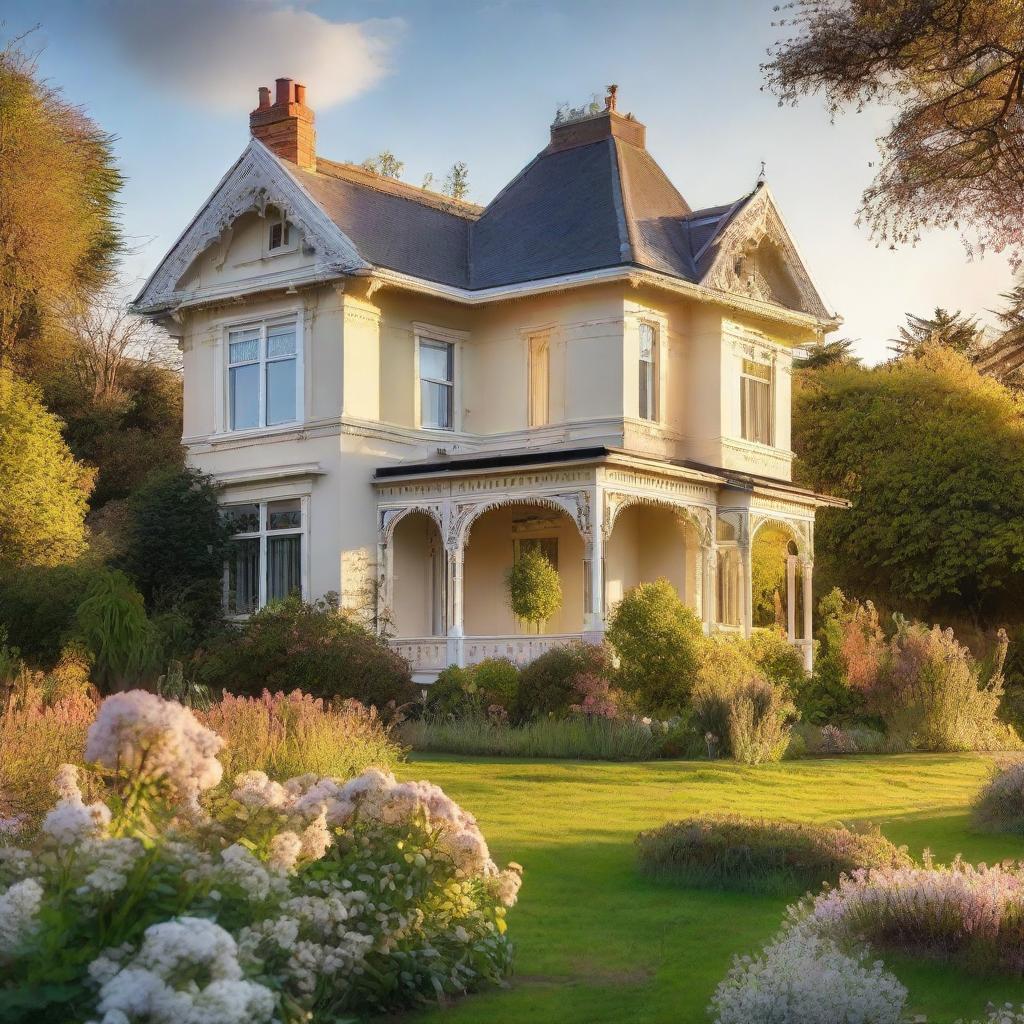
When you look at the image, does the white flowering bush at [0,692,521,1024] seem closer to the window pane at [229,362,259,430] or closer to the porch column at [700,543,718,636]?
the porch column at [700,543,718,636]

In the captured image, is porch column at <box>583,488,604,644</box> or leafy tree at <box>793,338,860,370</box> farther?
leafy tree at <box>793,338,860,370</box>

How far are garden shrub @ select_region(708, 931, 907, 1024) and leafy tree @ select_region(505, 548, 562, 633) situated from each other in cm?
2024

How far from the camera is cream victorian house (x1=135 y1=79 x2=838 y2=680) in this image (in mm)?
27562

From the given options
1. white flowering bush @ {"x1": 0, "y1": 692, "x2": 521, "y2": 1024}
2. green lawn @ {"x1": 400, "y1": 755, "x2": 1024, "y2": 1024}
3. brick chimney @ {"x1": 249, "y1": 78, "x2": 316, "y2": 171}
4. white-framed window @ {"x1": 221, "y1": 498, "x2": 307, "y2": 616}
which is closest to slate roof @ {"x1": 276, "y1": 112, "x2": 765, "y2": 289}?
brick chimney @ {"x1": 249, "y1": 78, "x2": 316, "y2": 171}

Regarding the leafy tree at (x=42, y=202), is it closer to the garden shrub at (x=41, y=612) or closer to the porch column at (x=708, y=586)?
the garden shrub at (x=41, y=612)

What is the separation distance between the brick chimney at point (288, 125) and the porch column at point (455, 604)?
26.1ft

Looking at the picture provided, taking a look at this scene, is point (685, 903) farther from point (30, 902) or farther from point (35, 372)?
point (35, 372)

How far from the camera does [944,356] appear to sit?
3916 cm

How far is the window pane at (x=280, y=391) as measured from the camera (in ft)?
93.8

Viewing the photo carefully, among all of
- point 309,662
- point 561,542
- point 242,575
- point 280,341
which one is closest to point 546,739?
point 309,662

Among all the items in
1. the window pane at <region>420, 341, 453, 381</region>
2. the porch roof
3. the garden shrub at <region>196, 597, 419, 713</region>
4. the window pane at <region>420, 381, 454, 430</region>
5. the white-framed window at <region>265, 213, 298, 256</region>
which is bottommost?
the garden shrub at <region>196, 597, 419, 713</region>

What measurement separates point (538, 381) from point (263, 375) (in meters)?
4.88

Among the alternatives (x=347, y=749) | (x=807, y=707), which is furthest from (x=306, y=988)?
(x=807, y=707)

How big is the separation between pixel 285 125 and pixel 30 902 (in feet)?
83.0
